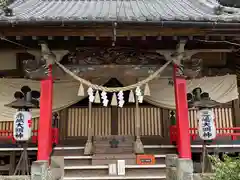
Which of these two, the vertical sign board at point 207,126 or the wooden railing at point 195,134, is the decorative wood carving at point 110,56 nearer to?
the vertical sign board at point 207,126

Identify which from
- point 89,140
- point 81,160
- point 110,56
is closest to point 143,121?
point 89,140

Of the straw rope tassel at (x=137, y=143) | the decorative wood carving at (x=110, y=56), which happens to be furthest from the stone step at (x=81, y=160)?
the decorative wood carving at (x=110, y=56)

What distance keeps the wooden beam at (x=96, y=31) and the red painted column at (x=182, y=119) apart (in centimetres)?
99

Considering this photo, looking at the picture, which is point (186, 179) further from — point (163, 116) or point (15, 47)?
point (15, 47)

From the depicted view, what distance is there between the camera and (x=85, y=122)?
8.43 m

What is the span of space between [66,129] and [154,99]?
2892 millimetres

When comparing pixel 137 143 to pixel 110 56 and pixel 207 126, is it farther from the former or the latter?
pixel 110 56

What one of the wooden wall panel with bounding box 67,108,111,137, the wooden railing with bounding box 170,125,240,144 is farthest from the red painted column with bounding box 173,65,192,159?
the wooden wall panel with bounding box 67,108,111,137

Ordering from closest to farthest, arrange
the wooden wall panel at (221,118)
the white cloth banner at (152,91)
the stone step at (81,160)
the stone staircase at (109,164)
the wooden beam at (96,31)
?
the wooden beam at (96,31), the stone staircase at (109,164), the stone step at (81,160), the white cloth banner at (152,91), the wooden wall panel at (221,118)

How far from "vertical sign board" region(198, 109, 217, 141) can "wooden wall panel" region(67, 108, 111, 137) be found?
288 cm

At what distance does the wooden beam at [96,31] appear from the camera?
17.9ft

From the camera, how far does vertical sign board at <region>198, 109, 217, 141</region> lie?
22.2 feet

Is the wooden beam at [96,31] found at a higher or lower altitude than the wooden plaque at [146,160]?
higher

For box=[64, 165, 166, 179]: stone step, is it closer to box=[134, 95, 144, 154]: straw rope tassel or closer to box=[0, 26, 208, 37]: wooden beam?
box=[134, 95, 144, 154]: straw rope tassel
